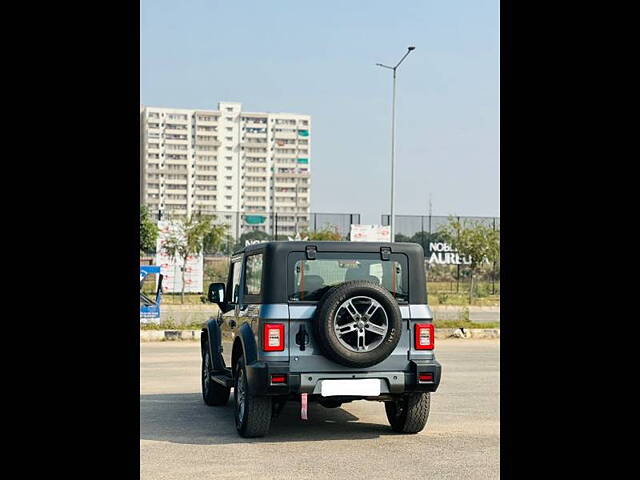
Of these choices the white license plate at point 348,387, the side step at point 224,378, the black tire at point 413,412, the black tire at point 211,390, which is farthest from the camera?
the black tire at point 211,390

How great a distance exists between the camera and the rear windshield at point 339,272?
914 cm

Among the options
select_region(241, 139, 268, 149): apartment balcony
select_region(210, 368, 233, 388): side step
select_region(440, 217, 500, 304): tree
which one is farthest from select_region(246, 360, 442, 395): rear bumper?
select_region(241, 139, 268, 149): apartment balcony

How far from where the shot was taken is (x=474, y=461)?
8219 mm

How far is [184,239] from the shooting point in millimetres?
40125

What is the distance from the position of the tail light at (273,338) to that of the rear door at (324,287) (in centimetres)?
10

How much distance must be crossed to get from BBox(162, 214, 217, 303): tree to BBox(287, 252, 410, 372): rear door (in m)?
30.1

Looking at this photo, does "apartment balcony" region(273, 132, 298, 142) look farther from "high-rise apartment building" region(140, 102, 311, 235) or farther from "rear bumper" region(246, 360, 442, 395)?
"rear bumper" region(246, 360, 442, 395)

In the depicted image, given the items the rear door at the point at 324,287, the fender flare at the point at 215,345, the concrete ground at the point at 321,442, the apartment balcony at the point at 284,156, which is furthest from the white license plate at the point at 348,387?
the apartment balcony at the point at 284,156

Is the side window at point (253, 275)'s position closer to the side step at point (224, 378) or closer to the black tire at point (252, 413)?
the black tire at point (252, 413)

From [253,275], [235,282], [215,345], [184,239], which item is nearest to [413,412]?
[253,275]
